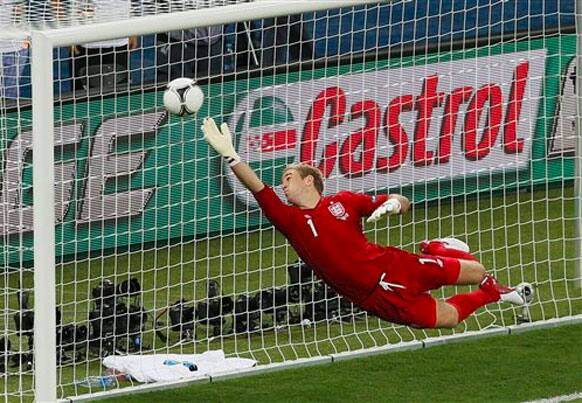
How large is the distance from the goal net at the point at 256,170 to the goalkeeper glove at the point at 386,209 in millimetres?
1318

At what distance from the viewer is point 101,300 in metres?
12.2

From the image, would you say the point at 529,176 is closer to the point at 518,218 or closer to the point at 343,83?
the point at 518,218

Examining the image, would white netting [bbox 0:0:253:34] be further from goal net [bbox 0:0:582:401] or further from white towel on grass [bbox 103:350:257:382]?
white towel on grass [bbox 103:350:257:382]

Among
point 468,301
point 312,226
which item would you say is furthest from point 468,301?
point 312,226

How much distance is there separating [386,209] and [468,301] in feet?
3.28

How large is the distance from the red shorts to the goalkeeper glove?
14.1 inches

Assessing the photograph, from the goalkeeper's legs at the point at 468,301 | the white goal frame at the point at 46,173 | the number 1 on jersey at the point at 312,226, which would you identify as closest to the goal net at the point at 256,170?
the white goal frame at the point at 46,173

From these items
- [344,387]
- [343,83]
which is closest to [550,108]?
[343,83]

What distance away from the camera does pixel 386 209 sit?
11.0 metres

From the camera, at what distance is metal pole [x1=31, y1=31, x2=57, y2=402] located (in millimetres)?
10508

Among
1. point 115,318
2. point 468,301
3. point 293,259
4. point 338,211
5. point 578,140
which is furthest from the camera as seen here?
point 293,259

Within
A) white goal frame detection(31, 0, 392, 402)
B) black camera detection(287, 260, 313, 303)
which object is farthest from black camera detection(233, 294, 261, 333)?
white goal frame detection(31, 0, 392, 402)

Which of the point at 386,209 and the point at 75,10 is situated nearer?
the point at 386,209

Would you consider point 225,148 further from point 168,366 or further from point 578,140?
point 578,140
